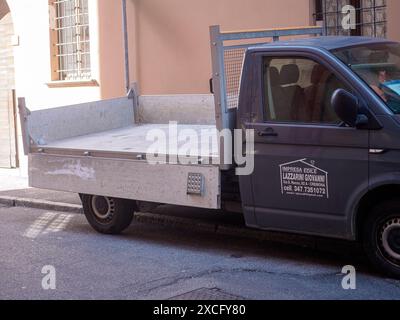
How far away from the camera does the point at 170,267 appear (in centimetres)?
714

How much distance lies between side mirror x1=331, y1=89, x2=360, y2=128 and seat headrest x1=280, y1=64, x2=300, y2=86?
0.65 m

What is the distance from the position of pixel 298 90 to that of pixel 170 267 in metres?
2.11

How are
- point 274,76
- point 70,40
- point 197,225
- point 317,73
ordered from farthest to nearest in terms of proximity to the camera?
point 70,40
point 197,225
point 274,76
point 317,73

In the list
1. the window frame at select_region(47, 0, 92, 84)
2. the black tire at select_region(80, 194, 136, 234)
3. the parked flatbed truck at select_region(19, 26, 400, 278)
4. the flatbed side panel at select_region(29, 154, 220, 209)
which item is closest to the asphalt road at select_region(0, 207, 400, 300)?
the black tire at select_region(80, 194, 136, 234)

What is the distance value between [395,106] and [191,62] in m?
5.81

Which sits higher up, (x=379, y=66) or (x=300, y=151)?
(x=379, y=66)

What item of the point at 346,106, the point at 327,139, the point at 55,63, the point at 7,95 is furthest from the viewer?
the point at 7,95

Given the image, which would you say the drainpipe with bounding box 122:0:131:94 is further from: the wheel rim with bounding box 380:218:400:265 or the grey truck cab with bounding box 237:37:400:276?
the wheel rim with bounding box 380:218:400:265

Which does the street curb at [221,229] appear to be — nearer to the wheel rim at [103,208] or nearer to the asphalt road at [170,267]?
the asphalt road at [170,267]

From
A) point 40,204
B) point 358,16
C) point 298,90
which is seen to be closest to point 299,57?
point 298,90

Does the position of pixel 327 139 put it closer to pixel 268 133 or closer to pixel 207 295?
Answer: pixel 268 133

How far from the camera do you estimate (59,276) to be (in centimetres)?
693

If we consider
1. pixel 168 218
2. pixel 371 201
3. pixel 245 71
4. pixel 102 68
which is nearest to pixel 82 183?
pixel 168 218
